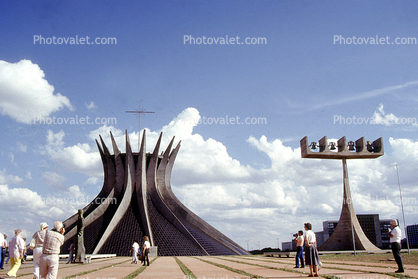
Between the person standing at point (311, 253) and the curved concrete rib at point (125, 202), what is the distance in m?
21.4

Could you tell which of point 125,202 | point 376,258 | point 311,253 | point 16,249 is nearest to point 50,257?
point 16,249

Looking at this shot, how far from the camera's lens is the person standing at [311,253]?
8.66m

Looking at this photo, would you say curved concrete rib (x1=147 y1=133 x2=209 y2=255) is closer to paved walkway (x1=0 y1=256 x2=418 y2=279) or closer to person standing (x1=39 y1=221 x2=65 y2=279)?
paved walkway (x1=0 y1=256 x2=418 y2=279)

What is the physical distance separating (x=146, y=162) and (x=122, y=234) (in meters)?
8.89

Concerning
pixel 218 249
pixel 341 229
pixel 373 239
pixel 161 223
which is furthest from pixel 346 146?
pixel 373 239

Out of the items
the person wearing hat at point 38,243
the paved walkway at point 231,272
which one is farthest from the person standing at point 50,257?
the paved walkway at point 231,272

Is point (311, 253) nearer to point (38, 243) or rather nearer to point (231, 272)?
point (231, 272)

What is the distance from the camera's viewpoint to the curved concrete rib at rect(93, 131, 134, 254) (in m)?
28.7

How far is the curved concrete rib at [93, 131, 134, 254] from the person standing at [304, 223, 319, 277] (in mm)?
21351

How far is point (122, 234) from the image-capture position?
29.3m

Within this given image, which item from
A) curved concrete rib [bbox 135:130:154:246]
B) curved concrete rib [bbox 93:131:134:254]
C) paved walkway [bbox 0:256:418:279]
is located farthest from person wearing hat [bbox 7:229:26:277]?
curved concrete rib [bbox 135:130:154:246]

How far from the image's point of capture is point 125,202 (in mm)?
33375

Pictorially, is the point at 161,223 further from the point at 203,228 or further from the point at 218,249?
the point at 218,249

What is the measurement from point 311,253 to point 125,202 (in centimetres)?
2679
